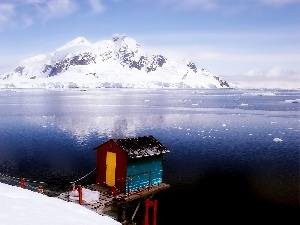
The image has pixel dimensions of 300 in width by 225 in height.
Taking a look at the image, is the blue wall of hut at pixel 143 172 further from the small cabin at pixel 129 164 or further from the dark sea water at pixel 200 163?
the dark sea water at pixel 200 163

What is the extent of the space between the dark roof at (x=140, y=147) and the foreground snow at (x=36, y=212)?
43.8ft

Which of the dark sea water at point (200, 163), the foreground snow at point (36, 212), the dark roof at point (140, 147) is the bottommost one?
the dark sea water at point (200, 163)

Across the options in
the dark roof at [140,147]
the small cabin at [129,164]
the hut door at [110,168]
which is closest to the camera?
the small cabin at [129,164]

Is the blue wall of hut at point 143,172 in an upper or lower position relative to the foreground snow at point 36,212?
lower

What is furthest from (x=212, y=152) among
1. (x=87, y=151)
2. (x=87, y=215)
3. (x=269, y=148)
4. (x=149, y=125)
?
(x=87, y=215)

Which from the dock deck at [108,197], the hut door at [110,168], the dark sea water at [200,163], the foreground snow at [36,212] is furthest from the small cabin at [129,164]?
the foreground snow at [36,212]

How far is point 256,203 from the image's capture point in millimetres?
32344

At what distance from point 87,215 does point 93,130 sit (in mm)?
60214

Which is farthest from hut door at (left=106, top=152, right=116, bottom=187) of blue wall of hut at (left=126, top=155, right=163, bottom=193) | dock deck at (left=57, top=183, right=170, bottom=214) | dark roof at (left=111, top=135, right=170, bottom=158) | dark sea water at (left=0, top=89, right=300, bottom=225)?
dark sea water at (left=0, top=89, right=300, bottom=225)

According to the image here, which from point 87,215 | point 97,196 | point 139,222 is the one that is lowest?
point 139,222

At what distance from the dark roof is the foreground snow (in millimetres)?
13357

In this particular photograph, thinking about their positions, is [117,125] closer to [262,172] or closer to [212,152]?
[212,152]

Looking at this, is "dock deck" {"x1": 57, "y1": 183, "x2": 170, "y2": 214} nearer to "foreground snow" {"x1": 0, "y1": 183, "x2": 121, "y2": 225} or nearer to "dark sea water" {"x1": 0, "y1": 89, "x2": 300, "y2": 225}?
"dark sea water" {"x1": 0, "y1": 89, "x2": 300, "y2": 225}

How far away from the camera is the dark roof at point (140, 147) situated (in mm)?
26812
